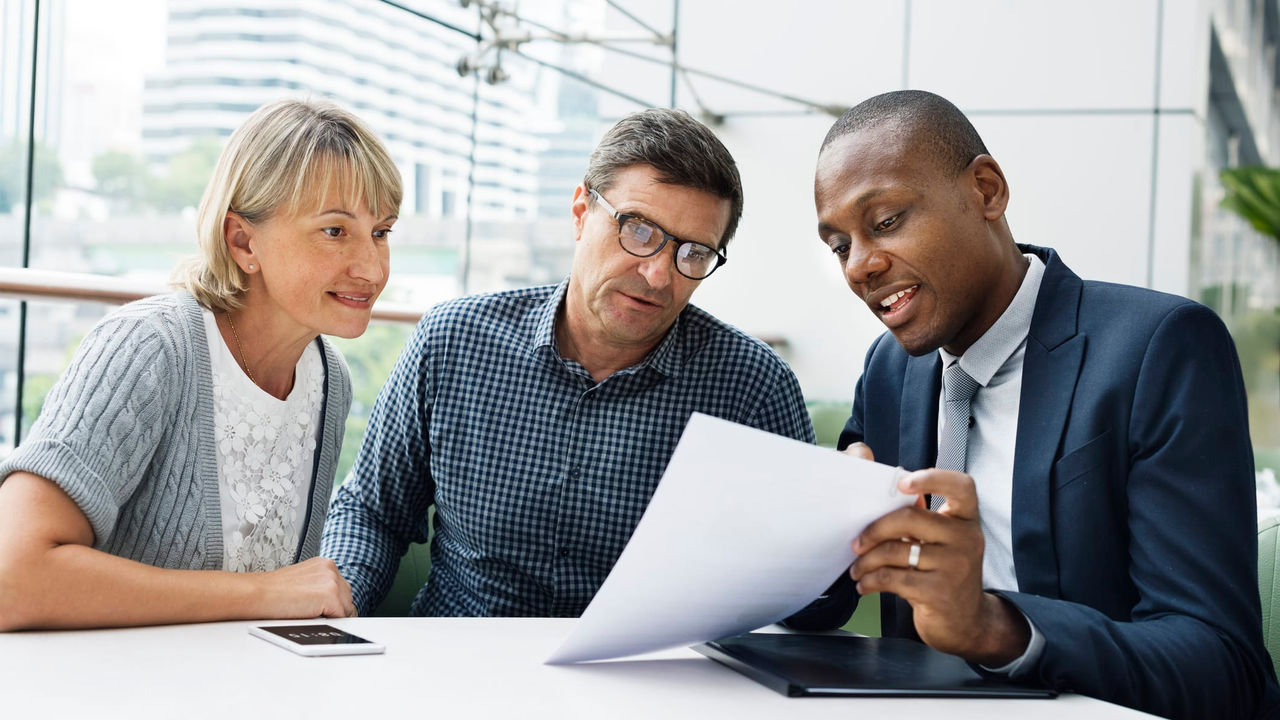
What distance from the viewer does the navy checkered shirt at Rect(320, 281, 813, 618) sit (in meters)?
1.76

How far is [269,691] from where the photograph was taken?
96 cm

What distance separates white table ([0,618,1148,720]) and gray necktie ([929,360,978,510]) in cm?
48

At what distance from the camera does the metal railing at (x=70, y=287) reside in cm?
189

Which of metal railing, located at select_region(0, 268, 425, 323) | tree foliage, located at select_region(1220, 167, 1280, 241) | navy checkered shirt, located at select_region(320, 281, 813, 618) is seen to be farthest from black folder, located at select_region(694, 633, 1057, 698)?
tree foliage, located at select_region(1220, 167, 1280, 241)

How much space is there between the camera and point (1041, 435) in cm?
136

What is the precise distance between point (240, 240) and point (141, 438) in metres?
0.35

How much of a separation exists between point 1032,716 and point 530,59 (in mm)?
3812

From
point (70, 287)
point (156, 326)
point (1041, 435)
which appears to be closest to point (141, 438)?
point (156, 326)

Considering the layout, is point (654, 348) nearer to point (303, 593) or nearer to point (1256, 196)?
point (303, 593)

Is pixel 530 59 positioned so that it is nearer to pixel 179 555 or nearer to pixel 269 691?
pixel 179 555

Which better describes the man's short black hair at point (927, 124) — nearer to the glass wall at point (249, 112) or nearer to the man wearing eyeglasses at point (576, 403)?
the man wearing eyeglasses at point (576, 403)

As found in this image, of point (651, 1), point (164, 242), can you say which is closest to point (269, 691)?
point (164, 242)

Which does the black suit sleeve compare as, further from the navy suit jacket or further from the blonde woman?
the blonde woman

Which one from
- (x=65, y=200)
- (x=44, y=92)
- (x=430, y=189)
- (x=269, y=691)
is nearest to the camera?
(x=269, y=691)
